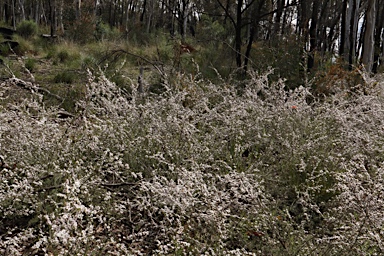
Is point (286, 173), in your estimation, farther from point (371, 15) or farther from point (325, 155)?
point (371, 15)

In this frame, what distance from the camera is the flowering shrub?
7.09ft

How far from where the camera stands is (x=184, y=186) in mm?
2492

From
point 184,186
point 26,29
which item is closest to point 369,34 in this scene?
point 184,186

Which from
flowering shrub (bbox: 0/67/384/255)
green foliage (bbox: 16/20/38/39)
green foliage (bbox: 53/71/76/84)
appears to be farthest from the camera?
green foliage (bbox: 16/20/38/39)

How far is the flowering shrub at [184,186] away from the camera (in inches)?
85.0

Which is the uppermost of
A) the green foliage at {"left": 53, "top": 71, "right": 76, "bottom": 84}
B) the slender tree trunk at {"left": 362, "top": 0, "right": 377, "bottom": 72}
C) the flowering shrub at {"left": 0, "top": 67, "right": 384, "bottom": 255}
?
the slender tree trunk at {"left": 362, "top": 0, "right": 377, "bottom": 72}

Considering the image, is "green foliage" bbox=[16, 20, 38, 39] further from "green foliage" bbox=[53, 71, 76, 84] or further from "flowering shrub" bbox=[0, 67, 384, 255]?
"flowering shrub" bbox=[0, 67, 384, 255]

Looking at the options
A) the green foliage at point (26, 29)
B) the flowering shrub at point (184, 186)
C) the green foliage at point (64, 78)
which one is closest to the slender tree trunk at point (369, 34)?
the flowering shrub at point (184, 186)

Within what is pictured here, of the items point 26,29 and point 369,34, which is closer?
point 369,34

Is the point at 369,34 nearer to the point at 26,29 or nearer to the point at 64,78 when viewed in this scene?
the point at 64,78

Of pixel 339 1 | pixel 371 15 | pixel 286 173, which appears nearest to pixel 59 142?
pixel 286 173

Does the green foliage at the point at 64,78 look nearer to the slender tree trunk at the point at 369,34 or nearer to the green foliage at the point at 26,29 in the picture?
the slender tree trunk at the point at 369,34

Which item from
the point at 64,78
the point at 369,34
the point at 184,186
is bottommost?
the point at 184,186

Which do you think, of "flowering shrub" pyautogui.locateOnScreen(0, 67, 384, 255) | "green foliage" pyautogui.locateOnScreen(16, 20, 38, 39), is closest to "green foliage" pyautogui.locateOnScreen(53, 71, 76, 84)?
"flowering shrub" pyautogui.locateOnScreen(0, 67, 384, 255)
